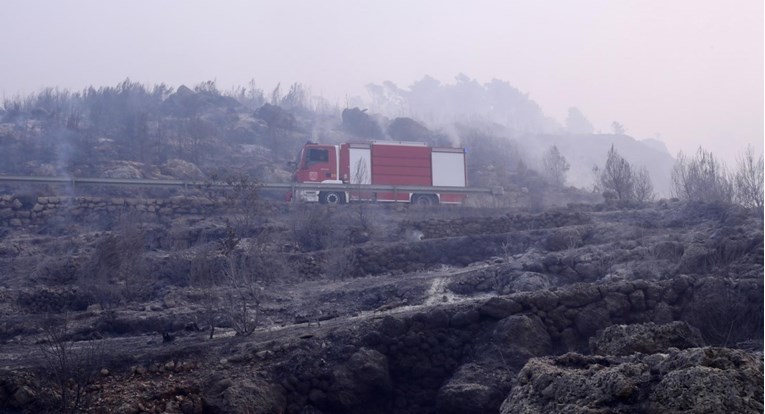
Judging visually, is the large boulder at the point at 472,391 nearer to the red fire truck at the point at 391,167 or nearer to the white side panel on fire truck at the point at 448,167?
the red fire truck at the point at 391,167

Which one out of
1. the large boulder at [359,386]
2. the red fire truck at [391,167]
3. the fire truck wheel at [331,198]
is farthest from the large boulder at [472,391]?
the red fire truck at [391,167]

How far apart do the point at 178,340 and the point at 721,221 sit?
14.2 meters

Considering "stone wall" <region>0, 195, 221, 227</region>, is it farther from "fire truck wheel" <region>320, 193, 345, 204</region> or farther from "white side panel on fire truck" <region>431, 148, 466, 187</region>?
"white side panel on fire truck" <region>431, 148, 466, 187</region>

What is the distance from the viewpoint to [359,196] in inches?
1105

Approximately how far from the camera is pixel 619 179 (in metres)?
30.5

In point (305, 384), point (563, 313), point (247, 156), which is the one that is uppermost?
point (247, 156)

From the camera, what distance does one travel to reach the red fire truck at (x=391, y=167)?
30906mm

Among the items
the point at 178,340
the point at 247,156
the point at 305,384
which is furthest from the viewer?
the point at 247,156

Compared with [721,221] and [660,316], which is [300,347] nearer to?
[660,316]

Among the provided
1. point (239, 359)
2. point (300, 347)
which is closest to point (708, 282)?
point (300, 347)

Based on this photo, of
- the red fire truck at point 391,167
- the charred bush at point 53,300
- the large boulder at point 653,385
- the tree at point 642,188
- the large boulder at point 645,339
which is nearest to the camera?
the large boulder at point 653,385

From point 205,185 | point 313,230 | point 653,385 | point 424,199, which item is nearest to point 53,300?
point 313,230

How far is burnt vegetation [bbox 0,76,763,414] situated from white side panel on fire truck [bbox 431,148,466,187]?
11.5 ft

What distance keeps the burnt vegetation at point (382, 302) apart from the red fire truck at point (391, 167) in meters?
2.58
